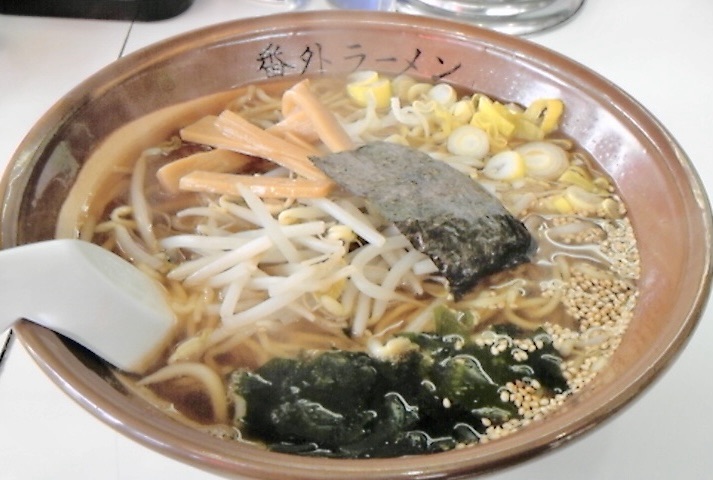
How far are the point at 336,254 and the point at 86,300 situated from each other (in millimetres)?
355

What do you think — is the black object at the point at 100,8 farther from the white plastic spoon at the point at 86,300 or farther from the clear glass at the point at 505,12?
the white plastic spoon at the point at 86,300

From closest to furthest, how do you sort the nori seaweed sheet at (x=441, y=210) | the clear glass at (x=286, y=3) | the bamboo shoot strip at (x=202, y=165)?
the nori seaweed sheet at (x=441, y=210)
the bamboo shoot strip at (x=202, y=165)
the clear glass at (x=286, y=3)

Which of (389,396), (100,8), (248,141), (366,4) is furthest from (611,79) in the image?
(100,8)

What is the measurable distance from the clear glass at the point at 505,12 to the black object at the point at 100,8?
64 centimetres

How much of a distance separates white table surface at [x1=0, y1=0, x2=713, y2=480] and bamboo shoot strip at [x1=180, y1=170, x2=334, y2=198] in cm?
36

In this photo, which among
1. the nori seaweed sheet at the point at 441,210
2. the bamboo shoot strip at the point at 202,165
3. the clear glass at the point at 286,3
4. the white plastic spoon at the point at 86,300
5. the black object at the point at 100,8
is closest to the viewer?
the white plastic spoon at the point at 86,300

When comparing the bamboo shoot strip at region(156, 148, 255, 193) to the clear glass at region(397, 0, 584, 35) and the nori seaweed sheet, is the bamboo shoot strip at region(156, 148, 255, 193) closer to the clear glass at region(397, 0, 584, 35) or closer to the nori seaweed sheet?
the nori seaweed sheet

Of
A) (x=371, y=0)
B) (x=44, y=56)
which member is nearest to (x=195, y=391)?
(x=44, y=56)

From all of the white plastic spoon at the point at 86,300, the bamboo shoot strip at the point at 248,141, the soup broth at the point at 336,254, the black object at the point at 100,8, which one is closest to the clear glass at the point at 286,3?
the black object at the point at 100,8

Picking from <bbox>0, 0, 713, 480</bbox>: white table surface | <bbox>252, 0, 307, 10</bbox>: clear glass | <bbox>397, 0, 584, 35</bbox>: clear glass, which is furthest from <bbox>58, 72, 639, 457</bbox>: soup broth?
<bbox>252, 0, 307, 10</bbox>: clear glass

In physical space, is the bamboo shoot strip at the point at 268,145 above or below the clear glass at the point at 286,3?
below

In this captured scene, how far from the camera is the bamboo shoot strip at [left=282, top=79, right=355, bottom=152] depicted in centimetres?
119

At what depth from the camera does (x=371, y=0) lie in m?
1.88

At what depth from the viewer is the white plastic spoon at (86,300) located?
30.9 inches
